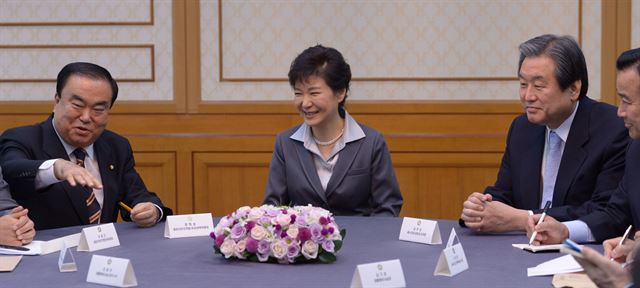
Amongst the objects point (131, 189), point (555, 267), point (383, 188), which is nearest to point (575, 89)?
point (383, 188)

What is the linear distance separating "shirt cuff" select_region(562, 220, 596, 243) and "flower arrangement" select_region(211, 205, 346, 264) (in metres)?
0.90

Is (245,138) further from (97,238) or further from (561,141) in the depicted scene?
(97,238)

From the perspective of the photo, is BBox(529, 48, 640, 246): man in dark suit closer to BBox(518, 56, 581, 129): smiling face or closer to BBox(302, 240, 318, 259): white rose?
BBox(518, 56, 581, 129): smiling face

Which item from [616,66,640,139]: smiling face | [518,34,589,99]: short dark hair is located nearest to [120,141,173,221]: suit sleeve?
[518,34,589,99]: short dark hair

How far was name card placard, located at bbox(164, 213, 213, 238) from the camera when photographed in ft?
11.0

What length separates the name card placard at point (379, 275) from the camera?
2408 millimetres

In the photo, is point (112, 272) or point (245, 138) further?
point (245, 138)

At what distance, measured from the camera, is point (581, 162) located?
3666 millimetres

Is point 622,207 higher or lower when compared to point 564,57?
lower

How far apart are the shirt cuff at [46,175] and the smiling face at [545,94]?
6.21ft

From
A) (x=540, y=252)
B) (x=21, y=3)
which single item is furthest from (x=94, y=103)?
(x=21, y=3)

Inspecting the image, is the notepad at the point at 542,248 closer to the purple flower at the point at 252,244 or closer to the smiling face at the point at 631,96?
the smiling face at the point at 631,96

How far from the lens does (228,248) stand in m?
2.84

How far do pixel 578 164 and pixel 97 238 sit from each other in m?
1.86
